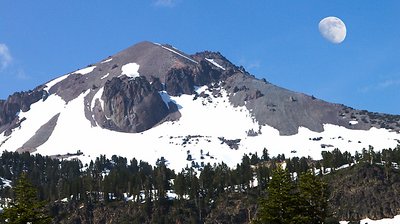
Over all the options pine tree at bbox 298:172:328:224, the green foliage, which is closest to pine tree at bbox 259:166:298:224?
the green foliage

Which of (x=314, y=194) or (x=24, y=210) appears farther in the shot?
(x=314, y=194)

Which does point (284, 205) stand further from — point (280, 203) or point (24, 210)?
point (24, 210)

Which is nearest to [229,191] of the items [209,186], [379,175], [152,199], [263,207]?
[209,186]

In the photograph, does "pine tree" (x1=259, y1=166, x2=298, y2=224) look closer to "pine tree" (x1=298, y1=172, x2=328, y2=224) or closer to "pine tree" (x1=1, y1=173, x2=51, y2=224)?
"pine tree" (x1=298, y1=172, x2=328, y2=224)

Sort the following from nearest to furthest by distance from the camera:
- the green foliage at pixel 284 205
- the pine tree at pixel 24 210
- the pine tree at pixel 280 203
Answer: the pine tree at pixel 24 210 → the green foliage at pixel 284 205 → the pine tree at pixel 280 203

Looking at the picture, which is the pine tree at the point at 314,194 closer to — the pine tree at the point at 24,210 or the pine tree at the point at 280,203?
the pine tree at the point at 280,203

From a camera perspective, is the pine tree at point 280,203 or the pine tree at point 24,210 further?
the pine tree at point 280,203

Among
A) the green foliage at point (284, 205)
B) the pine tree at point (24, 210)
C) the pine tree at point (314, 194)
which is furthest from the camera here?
the pine tree at point (314, 194)

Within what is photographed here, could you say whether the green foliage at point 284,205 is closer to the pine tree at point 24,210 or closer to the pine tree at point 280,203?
the pine tree at point 280,203

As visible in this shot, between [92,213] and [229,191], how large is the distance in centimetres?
5230

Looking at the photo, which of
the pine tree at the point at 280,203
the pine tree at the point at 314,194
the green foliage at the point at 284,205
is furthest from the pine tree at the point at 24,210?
the pine tree at the point at 314,194

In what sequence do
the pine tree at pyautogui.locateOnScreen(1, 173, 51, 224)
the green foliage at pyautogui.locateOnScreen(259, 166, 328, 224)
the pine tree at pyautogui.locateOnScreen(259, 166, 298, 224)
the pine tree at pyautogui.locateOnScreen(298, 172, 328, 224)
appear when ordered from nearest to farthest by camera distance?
the pine tree at pyautogui.locateOnScreen(1, 173, 51, 224)
the green foliage at pyautogui.locateOnScreen(259, 166, 328, 224)
the pine tree at pyautogui.locateOnScreen(259, 166, 298, 224)
the pine tree at pyautogui.locateOnScreen(298, 172, 328, 224)

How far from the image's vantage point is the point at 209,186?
19538 cm

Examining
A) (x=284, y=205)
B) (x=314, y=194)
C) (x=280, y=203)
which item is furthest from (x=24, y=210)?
(x=314, y=194)
